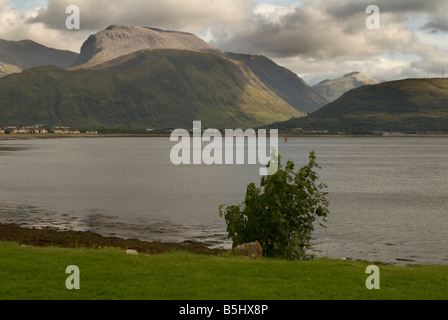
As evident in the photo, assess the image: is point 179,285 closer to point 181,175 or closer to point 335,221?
point 335,221

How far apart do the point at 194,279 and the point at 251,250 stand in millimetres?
8290

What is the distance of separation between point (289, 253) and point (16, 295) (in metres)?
15.3

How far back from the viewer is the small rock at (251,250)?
27547 millimetres

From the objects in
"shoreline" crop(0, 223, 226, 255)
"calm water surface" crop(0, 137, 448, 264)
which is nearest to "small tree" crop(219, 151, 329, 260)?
"shoreline" crop(0, 223, 226, 255)

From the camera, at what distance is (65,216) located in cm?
5753

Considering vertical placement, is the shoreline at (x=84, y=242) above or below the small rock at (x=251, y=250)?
below

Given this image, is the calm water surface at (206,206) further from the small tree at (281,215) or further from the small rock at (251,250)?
the small rock at (251,250)

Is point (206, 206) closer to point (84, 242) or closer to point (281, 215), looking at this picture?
→ point (84, 242)

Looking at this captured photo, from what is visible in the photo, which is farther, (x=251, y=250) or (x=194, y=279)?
(x=251, y=250)

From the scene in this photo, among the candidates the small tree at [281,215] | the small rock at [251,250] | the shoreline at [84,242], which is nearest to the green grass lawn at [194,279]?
the small rock at [251,250]

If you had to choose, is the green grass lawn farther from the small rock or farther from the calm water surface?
the calm water surface

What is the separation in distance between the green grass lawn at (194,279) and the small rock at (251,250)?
9.06 feet

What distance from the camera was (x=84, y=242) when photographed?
127ft

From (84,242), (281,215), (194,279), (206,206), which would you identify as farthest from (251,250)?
(206,206)
